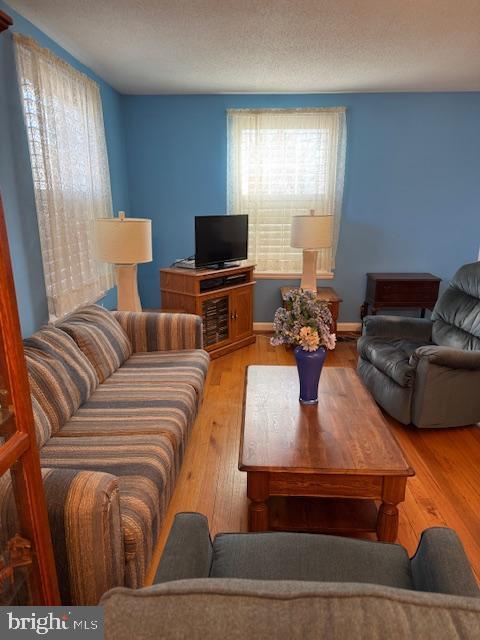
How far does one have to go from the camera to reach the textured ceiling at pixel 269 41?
2.27 metres

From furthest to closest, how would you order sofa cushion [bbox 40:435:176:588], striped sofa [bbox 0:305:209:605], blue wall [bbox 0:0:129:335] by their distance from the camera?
blue wall [bbox 0:0:129:335]
sofa cushion [bbox 40:435:176:588]
striped sofa [bbox 0:305:209:605]

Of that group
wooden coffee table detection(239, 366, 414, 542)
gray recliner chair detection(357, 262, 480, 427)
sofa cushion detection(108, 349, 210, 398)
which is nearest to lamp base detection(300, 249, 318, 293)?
gray recliner chair detection(357, 262, 480, 427)

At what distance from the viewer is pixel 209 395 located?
3293mm

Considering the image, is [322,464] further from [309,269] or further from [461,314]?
[309,269]

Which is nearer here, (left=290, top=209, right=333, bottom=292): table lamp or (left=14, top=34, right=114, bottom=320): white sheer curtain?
(left=14, top=34, right=114, bottom=320): white sheer curtain

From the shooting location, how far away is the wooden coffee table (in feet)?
5.55

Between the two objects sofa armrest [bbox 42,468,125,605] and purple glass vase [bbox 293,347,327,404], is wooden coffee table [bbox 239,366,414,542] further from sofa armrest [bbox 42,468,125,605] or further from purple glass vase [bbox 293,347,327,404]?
sofa armrest [bbox 42,468,125,605]

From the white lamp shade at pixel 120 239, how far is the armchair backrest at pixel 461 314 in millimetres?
2344

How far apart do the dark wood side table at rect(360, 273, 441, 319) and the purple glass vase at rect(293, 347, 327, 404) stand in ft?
7.93

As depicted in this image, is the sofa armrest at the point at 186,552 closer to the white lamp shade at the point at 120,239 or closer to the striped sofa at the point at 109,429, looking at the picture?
the striped sofa at the point at 109,429

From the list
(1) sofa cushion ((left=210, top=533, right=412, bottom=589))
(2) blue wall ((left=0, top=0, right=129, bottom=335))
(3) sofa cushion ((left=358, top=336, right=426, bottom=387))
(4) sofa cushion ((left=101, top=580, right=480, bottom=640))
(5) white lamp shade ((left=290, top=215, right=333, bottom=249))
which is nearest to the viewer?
(4) sofa cushion ((left=101, top=580, right=480, bottom=640))

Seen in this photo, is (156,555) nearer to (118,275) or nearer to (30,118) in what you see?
(118,275)

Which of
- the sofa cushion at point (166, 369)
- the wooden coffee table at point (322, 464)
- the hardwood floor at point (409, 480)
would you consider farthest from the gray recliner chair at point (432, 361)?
the sofa cushion at point (166, 369)

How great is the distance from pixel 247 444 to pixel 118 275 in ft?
6.25
